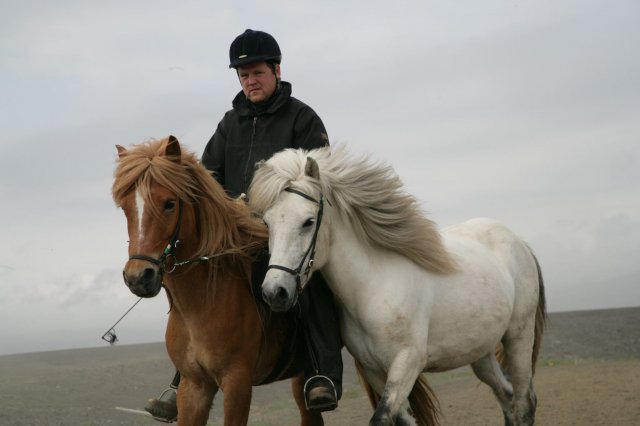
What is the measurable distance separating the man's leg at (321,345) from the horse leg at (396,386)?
389 millimetres

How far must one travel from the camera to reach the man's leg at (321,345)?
525 centimetres

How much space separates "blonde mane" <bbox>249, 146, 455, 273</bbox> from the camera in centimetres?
502

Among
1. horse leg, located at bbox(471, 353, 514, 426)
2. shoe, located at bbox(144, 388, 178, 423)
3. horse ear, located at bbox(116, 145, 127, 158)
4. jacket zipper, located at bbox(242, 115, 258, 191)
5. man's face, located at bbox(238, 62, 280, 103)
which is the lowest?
horse leg, located at bbox(471, 353, 514, 426)

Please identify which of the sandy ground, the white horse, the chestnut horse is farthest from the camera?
the sandy ground

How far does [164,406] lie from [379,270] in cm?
Result: 181

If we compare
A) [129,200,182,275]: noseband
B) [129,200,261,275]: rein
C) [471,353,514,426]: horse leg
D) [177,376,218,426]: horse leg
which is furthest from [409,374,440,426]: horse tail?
[129,200,182,275]: noseband

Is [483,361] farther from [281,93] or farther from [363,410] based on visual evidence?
[363,410]

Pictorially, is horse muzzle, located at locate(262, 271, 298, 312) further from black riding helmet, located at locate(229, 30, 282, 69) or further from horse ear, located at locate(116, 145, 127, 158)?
black riding helmet, located at locate(229, 30, 282, 69)

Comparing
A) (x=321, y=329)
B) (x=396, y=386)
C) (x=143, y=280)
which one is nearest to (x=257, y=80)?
(x=321, y=329)

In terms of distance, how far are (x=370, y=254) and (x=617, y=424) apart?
210 inches

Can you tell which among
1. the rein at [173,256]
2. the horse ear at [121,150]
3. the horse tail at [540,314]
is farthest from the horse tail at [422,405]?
the horse ear at [121,150]

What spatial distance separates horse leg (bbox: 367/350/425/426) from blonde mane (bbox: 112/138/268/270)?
1201mm

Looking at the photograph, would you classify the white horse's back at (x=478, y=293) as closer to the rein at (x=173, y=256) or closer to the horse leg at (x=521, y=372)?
the horse leg at (x=521, y=372)

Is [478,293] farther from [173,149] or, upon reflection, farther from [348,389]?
[348,389]
